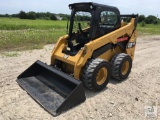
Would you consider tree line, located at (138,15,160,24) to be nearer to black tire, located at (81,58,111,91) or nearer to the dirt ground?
the dirt ground

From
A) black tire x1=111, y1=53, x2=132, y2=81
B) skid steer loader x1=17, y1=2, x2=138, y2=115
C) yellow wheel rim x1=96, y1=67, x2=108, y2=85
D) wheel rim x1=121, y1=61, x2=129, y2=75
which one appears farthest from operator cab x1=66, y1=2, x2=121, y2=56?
wheel rim x1=121, y1=61, x2=129, y2=75

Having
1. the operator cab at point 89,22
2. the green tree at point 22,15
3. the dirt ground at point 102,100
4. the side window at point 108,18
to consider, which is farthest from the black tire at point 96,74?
the green tree at point 22,15

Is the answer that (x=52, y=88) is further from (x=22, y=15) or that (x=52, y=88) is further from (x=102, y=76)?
(x=22, y=15)

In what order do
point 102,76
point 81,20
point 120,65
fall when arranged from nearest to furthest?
1. point 102,76
2. point 120,65
3. point 81,20

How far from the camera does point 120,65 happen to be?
5.76m

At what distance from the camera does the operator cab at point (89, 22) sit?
5.42 m

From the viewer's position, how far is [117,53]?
6.32 m

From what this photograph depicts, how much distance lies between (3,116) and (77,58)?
205 centimetres

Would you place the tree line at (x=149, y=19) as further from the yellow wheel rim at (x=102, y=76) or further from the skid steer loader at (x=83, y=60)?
the yellow wheel rim at (x=102, y=76)

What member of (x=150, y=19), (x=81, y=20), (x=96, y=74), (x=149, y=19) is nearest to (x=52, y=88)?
(x=96, y=74)

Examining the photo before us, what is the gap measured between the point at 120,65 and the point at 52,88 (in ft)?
6.22

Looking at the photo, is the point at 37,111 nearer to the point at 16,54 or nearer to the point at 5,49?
the point at 16,54

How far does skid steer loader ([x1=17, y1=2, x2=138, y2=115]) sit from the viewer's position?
4.82 meters

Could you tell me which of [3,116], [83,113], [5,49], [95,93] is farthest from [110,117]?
[5,49]
